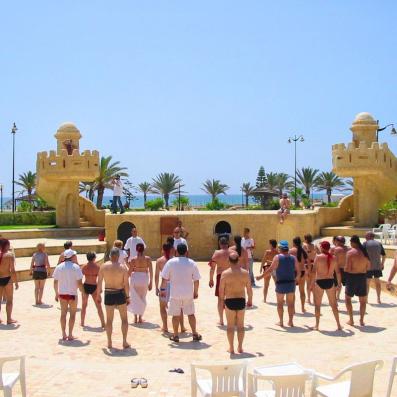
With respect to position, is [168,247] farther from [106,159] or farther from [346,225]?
[106,159]

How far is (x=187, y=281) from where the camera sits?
9.23 meters

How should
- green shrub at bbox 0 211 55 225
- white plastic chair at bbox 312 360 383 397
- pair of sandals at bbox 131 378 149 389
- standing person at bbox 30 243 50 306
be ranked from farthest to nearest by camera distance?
green shrub at bbox 0 211 55 225 < standing person at bbox 30 243 50 306 < pair of sandals at bbox 131 378 149 389 < white plastic chair at bbox 312 360 383 397

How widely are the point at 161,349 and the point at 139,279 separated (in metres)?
1.77

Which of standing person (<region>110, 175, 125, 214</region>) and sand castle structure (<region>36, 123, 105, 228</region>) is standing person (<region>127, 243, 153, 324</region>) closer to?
standing person (<region>110, 175, 125, 214</region>)

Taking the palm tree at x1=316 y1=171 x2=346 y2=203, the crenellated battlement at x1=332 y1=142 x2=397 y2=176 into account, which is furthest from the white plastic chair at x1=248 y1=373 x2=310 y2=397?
the palm tree at x1=316 y1=171 x2=346 y2=203

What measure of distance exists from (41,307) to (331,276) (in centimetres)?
629

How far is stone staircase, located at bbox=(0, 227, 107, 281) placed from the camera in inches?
728

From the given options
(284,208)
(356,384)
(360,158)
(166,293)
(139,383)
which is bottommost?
(139,383)

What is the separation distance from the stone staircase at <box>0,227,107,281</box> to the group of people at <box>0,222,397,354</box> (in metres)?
6.44

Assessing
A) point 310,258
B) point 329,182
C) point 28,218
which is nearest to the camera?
point 310,258

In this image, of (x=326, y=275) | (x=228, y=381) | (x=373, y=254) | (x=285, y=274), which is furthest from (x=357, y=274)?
(x=228, y=381)

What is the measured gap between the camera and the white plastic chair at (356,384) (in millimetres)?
5609

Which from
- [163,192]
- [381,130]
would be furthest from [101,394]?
[163,192]

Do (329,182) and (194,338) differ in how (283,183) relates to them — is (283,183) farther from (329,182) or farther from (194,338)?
(194,338)
